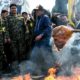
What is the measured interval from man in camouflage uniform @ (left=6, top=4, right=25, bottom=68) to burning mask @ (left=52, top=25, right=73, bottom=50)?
2.13 m

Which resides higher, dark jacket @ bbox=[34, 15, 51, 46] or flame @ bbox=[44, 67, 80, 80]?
dark jacket @ bbox=[34, 15, 51, 46]

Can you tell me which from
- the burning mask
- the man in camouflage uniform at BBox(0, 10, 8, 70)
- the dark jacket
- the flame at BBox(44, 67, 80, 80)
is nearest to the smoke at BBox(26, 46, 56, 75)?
the dark jacket

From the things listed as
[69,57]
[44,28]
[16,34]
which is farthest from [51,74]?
[16,34]

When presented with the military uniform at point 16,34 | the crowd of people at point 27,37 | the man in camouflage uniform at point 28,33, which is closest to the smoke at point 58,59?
the crowd of people at point 27,37

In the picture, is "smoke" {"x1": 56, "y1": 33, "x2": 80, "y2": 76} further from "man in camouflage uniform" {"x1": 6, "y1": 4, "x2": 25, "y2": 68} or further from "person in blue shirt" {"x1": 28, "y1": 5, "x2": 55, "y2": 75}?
"man in camouflage uniform" {"x1": 6, "y1": 4, "x2": 25, "y2": 68}

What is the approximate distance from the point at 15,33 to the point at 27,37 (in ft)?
1.63

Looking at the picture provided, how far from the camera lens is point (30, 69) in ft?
27.4

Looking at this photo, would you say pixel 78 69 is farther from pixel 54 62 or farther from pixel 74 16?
pixel 74 16

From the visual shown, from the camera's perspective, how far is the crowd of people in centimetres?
873

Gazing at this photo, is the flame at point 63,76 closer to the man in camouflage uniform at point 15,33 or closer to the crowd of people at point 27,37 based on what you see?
the crowd of people at point 27,37

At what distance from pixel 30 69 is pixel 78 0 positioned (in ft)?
12.4

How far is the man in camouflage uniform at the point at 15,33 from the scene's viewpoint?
9.23 metres

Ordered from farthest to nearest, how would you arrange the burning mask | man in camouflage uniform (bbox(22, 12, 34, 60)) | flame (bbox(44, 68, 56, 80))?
man in camouflage uniform (bbox(22, 12, 34, 60)) → flame (bbox(44, 68, 56, 80)) → the burning mask

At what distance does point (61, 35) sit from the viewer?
708 centimetres
